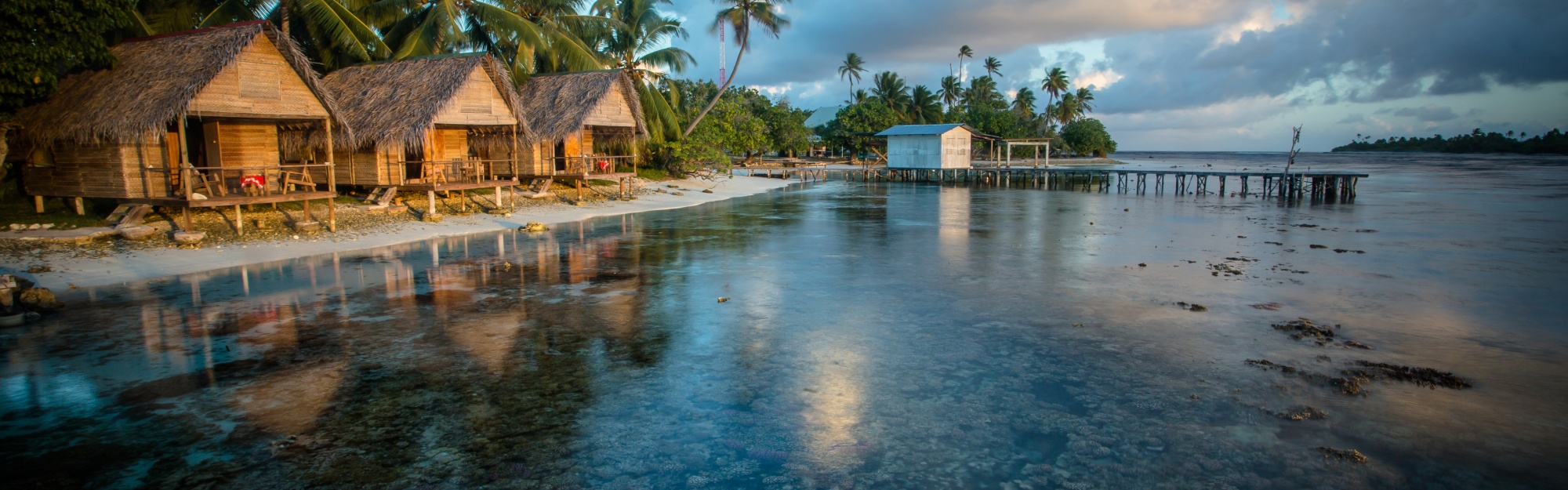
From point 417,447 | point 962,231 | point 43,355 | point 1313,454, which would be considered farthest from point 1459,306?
point 43,355

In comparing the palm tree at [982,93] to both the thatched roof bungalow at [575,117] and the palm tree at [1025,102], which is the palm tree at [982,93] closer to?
the palm tree at [1025,102]

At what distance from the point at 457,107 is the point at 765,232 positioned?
26.2 feet

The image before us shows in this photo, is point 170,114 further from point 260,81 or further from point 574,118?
point 574,118

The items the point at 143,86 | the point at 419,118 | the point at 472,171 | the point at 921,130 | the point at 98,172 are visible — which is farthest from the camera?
the point at 921,130

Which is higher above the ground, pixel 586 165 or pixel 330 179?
pixel 586 165

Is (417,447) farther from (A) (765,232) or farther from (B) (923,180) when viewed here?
(B) (923,180)

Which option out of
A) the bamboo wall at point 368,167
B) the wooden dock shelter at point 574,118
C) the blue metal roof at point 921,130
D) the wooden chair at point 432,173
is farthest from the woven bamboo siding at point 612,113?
the blue metal roof at point 921,130

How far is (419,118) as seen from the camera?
1794 cm

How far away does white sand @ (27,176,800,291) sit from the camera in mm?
11172

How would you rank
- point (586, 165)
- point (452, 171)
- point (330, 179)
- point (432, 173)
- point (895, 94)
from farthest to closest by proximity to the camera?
1. point (895, 94)
2. point (586, 165)
3. point (452, 171)
4. point (432, 173)
5. point (330, 179)

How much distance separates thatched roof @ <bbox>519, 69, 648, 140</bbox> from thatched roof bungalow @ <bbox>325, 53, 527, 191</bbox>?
1.57 meters

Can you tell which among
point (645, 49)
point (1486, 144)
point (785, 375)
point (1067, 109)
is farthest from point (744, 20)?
point (1486, 144)

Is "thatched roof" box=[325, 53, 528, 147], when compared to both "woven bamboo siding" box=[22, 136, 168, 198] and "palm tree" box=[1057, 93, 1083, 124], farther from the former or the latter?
"palm tree" box=[1057, 93, 1083, 124]

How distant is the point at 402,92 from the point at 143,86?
550 cm
